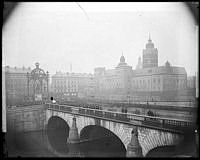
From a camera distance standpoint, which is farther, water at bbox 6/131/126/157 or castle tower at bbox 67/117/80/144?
castle tower at bbox 67/117/80/144

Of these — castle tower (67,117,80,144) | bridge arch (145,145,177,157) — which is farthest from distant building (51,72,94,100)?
bridge arch (145,145,177,157)

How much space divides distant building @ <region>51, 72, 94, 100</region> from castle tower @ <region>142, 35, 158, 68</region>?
949 mm

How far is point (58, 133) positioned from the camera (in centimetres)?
353

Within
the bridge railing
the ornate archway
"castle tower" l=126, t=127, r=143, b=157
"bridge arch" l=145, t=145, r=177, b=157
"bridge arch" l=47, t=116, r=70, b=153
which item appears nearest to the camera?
"bridge arch" l=145, t=145, r=177, b=157

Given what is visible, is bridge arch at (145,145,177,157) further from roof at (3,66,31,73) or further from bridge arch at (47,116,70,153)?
roof at (3,66,31,73)

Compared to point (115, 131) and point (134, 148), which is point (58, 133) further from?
→ point (134, 148)

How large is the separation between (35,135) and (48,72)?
4.18 feet

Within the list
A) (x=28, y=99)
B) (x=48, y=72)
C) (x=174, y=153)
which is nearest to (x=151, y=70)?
(x=174, y=153)

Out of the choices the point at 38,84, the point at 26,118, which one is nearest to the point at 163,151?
the point at 38,84

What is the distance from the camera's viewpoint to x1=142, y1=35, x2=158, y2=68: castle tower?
7.86 ft

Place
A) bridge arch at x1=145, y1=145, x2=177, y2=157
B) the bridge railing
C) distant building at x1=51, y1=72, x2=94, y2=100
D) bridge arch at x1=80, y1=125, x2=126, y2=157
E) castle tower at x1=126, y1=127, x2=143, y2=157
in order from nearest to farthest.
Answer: bridge arch at x1=145, y1=145, x2=177, y2=157 → the bridge railing → bridge arch at x1=80, y1=125, x2=126, y2=157 → castle tower at x1=126, y1=127, x2=143, y2=157 → distant building at x1=51, y1=72, x2=94, y2=100

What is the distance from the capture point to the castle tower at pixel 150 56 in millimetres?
2396

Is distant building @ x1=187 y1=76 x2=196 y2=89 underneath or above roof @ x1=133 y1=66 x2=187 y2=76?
underneath

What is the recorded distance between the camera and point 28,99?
3.02 m
